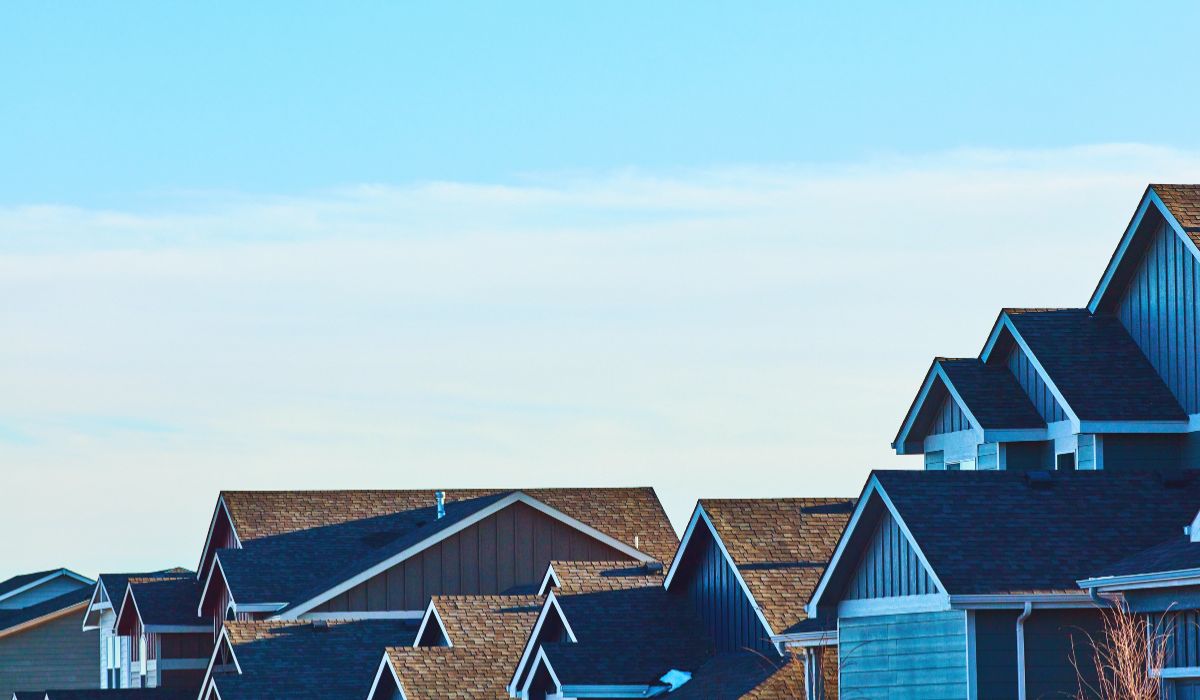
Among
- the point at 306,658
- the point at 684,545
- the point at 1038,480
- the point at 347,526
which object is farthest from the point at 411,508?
the point at 1038,480

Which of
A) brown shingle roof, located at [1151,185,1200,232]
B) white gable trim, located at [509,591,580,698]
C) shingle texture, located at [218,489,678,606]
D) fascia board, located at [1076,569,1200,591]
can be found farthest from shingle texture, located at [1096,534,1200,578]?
shingle texture, located at [218,489,678,606]

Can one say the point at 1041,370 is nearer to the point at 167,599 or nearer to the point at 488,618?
the point at 488,618

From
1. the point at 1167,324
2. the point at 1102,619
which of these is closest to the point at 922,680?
the point at 1102,619

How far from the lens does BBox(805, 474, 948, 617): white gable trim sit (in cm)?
2019

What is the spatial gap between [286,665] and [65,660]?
29.6 metres

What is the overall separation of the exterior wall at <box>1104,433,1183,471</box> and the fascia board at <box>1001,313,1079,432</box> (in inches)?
22.8

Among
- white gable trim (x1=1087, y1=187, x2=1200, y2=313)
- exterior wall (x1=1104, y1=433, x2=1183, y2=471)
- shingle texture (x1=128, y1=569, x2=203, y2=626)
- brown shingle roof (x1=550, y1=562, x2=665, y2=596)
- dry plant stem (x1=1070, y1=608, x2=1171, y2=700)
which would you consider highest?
white gable trim (x1=1087, y1=187, x2=1200, y2=313)

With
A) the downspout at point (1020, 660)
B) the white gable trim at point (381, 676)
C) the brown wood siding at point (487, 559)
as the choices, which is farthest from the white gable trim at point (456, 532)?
the downspout at point (1020, 660)

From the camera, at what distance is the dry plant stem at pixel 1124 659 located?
18203 millimetres

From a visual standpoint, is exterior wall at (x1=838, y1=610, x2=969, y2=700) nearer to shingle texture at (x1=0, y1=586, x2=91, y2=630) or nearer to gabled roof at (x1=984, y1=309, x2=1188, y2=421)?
gabled roof at (x1=984, y1=309, x2=1188, y2=421)

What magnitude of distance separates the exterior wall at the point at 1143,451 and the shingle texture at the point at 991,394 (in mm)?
1199

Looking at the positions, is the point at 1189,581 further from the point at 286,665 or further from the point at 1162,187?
the point at 286,665

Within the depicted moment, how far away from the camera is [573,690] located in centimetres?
2698

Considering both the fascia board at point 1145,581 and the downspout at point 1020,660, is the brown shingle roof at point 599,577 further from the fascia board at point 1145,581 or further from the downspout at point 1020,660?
the fascia board at point 1145,581
